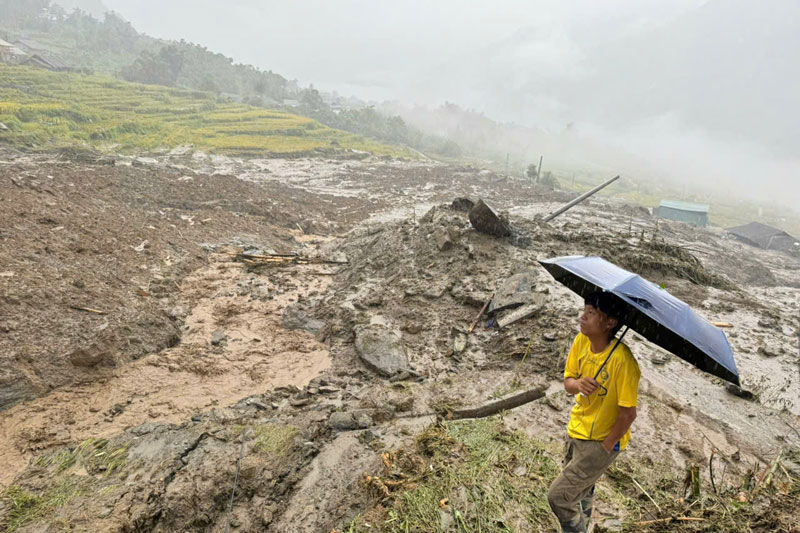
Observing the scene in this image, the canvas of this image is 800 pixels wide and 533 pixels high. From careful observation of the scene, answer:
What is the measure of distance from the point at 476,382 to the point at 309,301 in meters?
4.66

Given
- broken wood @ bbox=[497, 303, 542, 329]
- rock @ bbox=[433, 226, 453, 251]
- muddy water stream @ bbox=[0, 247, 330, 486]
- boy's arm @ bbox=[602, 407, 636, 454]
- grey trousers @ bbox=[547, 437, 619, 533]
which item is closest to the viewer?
boy's arm @ bbox=[602, 407, 636, 454]

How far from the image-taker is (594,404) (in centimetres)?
245

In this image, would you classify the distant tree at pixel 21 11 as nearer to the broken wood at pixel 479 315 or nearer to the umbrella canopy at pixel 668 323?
the broken wood at pixel 479 315

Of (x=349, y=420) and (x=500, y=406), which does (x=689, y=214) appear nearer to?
(x=500, y=406)

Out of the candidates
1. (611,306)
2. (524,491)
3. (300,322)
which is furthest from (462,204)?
(611,306)

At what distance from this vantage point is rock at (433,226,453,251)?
9.19 m

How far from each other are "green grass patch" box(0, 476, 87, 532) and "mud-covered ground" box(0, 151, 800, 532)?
2cm

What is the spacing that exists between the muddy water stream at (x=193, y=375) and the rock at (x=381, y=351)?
70cm

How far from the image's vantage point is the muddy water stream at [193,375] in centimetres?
464

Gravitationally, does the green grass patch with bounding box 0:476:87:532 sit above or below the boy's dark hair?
below

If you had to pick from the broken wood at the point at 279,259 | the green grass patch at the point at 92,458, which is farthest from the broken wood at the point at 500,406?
the broken wood at the point at 279,259

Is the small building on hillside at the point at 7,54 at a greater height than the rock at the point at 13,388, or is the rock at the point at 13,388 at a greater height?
the small building on hillside at the point at 7,54

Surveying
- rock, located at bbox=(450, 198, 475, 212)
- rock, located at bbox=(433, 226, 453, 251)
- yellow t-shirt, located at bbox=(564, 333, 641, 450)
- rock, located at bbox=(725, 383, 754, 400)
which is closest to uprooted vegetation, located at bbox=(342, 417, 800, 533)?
yellow t-shirt, located at bbox=(564, 333, 641, 450)

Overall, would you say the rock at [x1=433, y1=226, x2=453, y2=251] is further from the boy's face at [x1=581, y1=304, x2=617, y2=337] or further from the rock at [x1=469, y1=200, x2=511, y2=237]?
the boy's face at [x1=581, y1=304, x2=617, y2=337]
